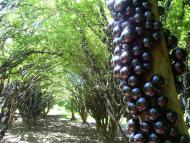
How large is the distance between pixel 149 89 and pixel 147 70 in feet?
0.35

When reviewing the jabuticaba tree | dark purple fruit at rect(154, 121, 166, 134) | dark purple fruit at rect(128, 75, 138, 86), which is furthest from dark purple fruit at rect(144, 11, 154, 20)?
dark purple fruit at rect(154, 121, 166, 134)

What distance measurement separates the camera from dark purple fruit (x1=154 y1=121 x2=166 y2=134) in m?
1.89

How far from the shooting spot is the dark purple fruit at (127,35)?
6.46 ft

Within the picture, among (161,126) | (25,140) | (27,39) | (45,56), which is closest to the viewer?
(161,126)

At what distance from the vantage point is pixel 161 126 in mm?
1904

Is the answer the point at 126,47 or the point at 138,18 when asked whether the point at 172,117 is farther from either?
the point at 138,18

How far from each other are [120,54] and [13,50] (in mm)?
7456

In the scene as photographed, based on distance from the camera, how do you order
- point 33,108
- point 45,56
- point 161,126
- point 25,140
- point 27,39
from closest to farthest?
point 161,126 < point 27,39 < point 45,56 < point 25,140 < point 33,108

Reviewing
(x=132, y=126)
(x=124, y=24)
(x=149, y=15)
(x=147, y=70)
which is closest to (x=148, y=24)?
(x=149, y=15)

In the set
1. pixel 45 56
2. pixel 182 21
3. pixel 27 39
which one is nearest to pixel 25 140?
pixel 45 56

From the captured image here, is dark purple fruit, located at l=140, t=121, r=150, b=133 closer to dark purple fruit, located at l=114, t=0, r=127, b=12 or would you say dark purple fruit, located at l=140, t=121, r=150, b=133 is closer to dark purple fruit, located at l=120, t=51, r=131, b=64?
dark purple fruit, located at l=120, t=51, r=131, b=64

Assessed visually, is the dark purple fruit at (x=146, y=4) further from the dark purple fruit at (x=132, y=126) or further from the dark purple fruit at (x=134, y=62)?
the dark purple fruit at (x=132, y=126)

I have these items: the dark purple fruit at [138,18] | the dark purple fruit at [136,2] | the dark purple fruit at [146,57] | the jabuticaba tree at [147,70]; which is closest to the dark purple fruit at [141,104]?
the jabuticaba tree at [147,70]

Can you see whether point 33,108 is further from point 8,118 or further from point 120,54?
point 120,54
